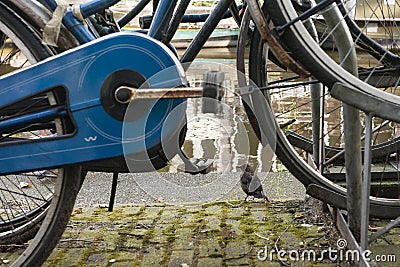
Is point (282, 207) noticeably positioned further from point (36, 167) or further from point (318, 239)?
point (36, 167)

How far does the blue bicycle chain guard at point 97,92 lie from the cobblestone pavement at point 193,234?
2.34ft

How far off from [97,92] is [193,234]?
117cm

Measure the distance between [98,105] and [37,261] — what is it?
2.46 feet

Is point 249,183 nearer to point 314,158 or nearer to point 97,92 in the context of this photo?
point 314,158

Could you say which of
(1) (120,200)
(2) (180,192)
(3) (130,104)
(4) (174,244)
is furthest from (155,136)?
(1) (120,200)

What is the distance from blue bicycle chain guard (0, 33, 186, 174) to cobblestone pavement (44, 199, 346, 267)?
0.71m

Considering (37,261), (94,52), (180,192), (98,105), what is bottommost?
(37,261)

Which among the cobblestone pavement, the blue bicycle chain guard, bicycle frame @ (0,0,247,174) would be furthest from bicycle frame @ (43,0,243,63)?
the cobblestone pavement

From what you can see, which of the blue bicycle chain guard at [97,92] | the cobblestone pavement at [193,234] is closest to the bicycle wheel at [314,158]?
the cobblestone pavement at [193,234]

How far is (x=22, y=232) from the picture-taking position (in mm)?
3389

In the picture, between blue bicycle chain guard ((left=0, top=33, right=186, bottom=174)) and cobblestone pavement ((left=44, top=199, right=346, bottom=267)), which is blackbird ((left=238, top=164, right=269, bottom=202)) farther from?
blue bicycle chain guard ((left=0, top=33, right=186, bottom=174))

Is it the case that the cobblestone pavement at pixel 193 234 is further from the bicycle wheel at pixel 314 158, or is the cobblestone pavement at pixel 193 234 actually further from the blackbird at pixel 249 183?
the bicycle wheel at pixel 314 158

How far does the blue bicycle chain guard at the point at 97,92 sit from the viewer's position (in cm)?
273

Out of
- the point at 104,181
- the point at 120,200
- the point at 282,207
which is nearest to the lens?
the point at 282,207
